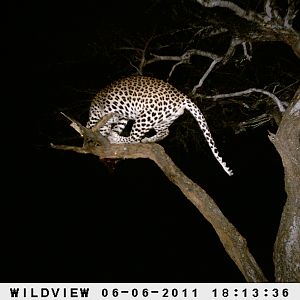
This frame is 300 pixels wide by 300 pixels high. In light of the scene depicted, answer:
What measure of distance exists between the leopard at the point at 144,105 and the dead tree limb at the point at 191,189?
1.96 feet

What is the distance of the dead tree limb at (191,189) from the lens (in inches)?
236

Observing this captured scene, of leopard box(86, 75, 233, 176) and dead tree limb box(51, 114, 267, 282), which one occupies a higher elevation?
leopard box(86, 75, 233, 176)

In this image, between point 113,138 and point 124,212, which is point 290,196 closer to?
point 113,138

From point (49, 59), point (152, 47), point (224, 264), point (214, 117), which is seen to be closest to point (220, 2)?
point (152, 47)

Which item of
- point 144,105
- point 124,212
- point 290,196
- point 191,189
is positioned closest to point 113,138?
point 144,105

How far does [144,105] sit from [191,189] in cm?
122

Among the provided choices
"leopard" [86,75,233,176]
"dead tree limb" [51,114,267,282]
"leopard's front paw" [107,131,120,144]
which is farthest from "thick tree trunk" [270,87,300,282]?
"leopard's front paw" [107,131,120,144]

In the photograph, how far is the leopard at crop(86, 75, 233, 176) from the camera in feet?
22.0

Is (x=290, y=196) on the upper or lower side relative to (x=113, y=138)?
lower

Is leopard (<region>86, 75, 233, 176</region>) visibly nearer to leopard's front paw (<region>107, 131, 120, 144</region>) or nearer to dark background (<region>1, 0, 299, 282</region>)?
leopard's front paw (<region>107, 131, 120, 144</region>)

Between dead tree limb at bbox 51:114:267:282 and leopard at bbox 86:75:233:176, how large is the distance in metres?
0.60

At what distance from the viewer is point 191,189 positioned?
6.14m

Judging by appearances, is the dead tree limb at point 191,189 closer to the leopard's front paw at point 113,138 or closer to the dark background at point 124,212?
the leopard's front paw at point 113,138

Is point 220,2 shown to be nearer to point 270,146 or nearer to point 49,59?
point 49,59
